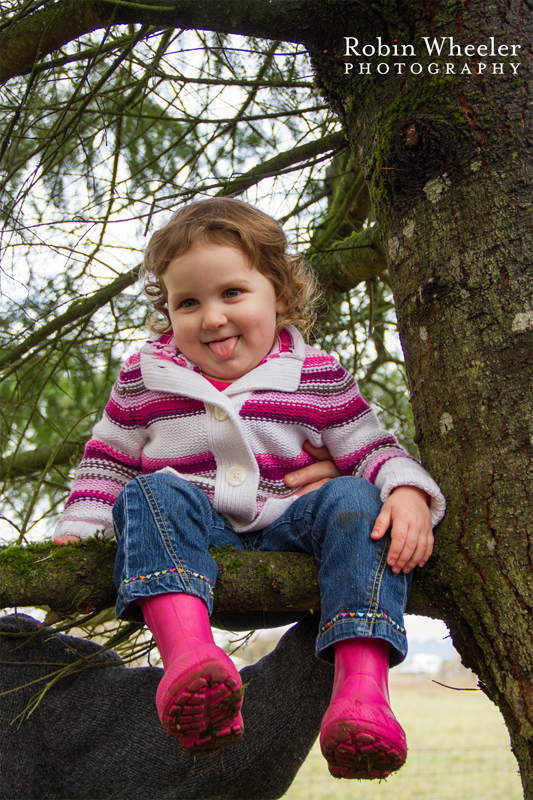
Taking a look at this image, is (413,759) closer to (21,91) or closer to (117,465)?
(117,465)

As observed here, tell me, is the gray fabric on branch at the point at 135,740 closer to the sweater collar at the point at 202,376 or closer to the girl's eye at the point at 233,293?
the sweater collar at the point at 202,376

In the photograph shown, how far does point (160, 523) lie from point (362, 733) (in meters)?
0.52

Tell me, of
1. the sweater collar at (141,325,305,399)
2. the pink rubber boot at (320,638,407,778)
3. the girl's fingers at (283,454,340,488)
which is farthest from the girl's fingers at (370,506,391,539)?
the sweater collar at (141,325,305,399)

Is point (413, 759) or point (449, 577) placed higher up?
point (449, 577)

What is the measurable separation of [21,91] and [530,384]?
1.84 metres

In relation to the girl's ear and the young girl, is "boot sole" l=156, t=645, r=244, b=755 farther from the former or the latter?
the girl's ear

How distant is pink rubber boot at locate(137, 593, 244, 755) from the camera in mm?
1005

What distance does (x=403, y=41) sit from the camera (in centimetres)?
139

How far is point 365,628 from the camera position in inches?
45.0

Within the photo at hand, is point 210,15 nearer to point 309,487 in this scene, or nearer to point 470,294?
point 470,294

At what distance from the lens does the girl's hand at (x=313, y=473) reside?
1579 millimetres

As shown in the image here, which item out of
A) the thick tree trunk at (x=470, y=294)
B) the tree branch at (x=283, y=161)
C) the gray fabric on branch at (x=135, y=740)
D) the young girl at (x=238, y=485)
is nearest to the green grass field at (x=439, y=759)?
the gray fabric on branch at (x=135, y=740)

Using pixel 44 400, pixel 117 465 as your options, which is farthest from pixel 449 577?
pixel 44 400

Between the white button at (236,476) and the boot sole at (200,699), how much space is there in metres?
0.48
